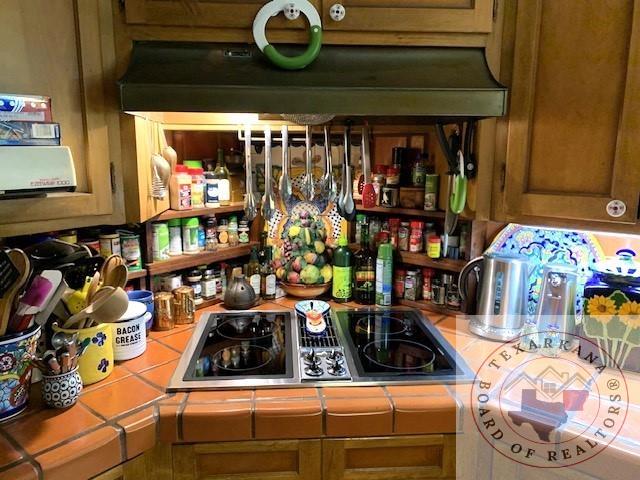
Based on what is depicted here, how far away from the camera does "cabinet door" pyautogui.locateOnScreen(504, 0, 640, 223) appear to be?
105 centimetres

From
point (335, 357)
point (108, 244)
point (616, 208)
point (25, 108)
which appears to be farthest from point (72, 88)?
point (616, 208)

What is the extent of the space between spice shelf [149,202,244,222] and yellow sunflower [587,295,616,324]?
Result: 3.66 ft

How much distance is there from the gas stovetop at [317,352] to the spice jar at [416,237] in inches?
8.2

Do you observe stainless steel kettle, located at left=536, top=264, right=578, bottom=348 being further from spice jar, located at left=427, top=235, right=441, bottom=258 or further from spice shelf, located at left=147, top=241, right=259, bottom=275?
spice shelf, located at left=147, top=241, right=259, bottom=275

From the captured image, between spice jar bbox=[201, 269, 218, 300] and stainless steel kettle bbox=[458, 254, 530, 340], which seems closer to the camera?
stainless steel kettle bbox=[458, 254, 530, 340]

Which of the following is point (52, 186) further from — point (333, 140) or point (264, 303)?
point (333, 140)

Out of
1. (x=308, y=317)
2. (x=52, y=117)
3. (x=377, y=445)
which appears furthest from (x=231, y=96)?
(x=377, y=445)

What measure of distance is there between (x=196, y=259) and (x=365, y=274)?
0.57m

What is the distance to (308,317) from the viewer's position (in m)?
1.43

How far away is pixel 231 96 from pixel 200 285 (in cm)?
76

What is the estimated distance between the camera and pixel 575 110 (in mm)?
1118

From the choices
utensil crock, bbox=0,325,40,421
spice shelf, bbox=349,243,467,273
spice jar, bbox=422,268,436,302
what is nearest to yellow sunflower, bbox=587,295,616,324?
spice shelf, bbox=349,243,467,273

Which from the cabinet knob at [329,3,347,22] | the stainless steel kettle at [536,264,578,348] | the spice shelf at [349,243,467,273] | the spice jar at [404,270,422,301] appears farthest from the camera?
the spice jar at [404,270,422,301]

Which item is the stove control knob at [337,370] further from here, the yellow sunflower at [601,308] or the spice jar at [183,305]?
the yellow sunflower at [601,308]
